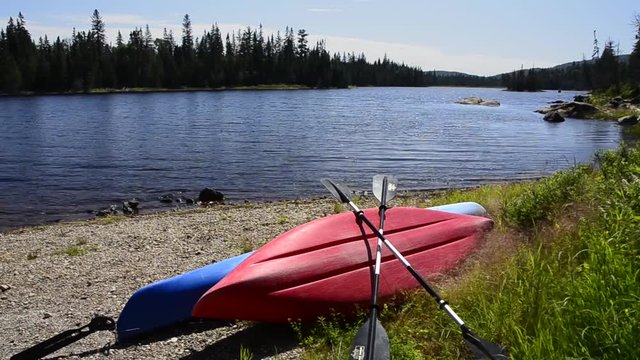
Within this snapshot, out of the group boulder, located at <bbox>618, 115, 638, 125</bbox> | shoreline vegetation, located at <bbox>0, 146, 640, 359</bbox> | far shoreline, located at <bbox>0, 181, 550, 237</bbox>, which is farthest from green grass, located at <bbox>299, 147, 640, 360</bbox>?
boulder, located at <bbox>618, 115, 638, 125</bbox>

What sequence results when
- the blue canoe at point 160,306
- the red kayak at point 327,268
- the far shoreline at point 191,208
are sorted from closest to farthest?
the red kayak at point 327,268
the blue canoe at point 160,306
the far shoreline at point 191,208

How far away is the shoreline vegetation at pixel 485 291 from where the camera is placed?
11.4 ft

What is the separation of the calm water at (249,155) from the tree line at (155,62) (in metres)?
44.1

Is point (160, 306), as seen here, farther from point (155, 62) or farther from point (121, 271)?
point (155, 62)

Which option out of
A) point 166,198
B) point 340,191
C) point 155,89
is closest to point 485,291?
point 340,191

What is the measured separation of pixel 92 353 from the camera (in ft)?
17.7

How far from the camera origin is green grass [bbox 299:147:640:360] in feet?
10.7

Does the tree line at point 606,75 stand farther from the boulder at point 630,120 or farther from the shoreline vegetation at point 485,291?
the shoreline vegetation at point 485,291

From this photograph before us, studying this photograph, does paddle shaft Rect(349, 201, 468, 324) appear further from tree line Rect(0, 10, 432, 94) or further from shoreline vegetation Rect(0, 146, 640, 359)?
tree line Rect(0, 10, 432, 94)

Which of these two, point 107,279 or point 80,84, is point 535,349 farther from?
point 80,84

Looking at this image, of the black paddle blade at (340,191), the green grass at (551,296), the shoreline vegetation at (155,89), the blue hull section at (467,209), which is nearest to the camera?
the green grass at (551,296)

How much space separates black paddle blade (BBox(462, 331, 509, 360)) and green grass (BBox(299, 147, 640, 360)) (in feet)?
0.49

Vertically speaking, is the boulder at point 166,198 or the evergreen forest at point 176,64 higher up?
the evergreen forest at point 176,64

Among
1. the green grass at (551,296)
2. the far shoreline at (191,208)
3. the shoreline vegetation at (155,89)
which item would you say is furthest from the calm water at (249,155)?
the shoreline vegetation at (155,89)
